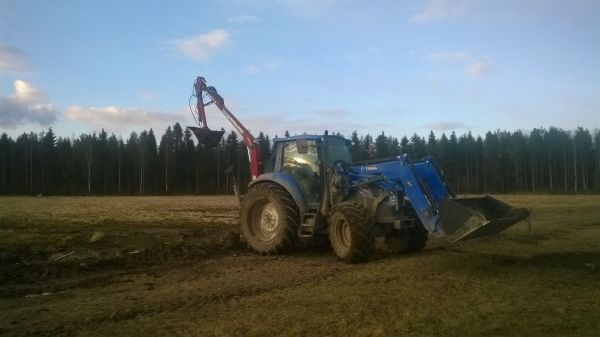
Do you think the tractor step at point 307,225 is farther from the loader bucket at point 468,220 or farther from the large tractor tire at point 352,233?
the loader bucket at point 468,220

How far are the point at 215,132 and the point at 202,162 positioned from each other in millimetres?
67877

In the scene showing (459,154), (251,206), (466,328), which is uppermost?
(459,154)

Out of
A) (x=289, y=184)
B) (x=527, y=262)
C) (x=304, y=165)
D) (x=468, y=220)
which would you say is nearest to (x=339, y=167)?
(x=304, y=165)

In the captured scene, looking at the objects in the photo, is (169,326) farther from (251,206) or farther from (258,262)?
(251,206)

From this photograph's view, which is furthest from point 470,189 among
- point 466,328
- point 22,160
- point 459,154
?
point 466,328

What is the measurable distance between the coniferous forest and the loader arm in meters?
62.7

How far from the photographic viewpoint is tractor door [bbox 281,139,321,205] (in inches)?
454

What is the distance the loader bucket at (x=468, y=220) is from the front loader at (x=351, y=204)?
0.05ft

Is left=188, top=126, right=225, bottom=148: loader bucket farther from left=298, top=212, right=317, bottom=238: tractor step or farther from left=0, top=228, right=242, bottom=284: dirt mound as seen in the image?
left=298, top=212, right=317, bottom=238: tractor step

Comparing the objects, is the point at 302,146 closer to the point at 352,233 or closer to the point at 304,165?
the point at 304,165

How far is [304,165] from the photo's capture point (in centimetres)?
1180

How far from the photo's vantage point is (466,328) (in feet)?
18.4

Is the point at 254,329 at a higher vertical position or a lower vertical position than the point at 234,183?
lower

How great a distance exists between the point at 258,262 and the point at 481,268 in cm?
443
